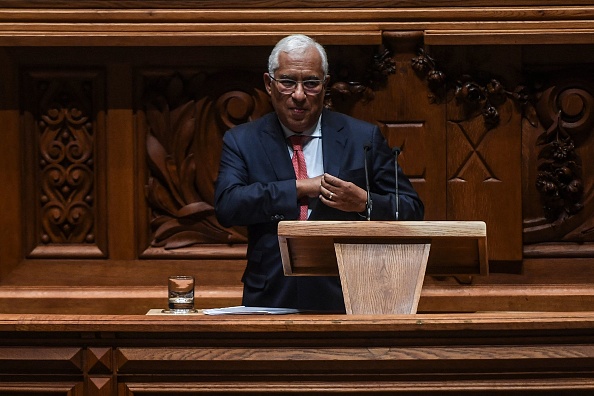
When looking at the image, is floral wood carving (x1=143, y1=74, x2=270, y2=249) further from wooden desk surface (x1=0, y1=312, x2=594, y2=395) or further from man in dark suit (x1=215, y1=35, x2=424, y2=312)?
wooden desk surface (x1=0, y1=312, x2=594, y2=395)

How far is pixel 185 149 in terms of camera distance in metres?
4.85

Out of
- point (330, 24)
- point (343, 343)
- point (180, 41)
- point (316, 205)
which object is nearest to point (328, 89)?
point (330, 24)

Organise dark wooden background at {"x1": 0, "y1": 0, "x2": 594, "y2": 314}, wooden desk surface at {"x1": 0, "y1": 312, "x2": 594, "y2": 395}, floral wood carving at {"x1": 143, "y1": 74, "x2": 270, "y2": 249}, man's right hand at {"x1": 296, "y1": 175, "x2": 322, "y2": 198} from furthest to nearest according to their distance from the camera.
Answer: floral wood carving at {"x1": 143, "y1": 74, "x2": 270, "y2": 249}, dark wooden background at {"x1": 0, "y1": 0, "x2": 594, "y2": 314}, man's right hand at {"x1": 296, "y1": 175, "x2": 322, "y2": 198}, wooden desk surface at {"x1": 0, "y1": 312, "x2": 594, "y2": 395}

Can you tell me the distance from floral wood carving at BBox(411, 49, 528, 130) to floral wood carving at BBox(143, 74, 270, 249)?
0.75 metres

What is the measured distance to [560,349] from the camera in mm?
2426

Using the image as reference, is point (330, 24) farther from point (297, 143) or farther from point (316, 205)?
point (316, 205)

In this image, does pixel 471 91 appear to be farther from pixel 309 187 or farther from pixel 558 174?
pixel 309 187

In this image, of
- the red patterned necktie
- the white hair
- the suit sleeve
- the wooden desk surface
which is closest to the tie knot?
the red patterned necktie

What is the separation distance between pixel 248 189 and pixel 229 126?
126 centimetres

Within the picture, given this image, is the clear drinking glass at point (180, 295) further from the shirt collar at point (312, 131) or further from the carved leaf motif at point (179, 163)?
the carved leaf motif at point (179, 163)

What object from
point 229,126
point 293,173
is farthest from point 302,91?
point 229,126

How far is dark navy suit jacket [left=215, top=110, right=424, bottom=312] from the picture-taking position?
11.6 feet

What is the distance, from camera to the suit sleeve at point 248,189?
139 inches

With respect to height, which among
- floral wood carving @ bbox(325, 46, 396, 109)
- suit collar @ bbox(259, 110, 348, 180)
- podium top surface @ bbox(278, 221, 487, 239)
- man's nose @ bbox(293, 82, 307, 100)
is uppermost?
floral wood carving @ bbox(325, 46, 396, 109)
